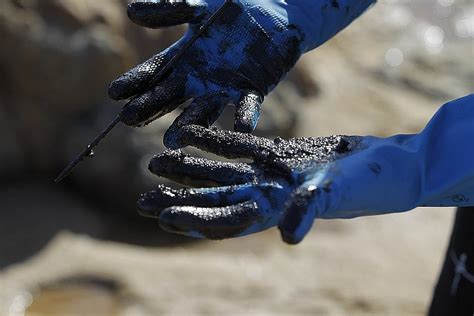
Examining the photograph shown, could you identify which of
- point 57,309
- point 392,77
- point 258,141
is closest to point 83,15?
point 57,309

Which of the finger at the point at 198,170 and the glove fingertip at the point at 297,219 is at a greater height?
the finger at the point at 198,170

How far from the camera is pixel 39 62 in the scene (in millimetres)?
3543

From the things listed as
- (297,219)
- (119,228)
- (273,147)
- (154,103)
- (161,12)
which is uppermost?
(161,12)

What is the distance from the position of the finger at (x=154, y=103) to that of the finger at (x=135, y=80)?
3cm

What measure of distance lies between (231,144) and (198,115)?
181 mm

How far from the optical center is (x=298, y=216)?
50.6 inches

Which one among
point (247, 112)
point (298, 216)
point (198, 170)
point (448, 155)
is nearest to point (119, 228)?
point (247, 112)

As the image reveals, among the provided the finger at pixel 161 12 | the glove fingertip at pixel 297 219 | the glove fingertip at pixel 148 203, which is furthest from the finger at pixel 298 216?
the finger at pixel 161 12

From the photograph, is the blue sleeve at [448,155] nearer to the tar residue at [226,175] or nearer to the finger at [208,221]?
the tar residue at [226,175]

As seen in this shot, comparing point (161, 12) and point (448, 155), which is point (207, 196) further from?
point (161, 12)

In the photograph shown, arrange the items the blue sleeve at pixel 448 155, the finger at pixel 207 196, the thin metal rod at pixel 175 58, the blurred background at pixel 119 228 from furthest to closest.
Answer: the blurred background at pixel 119 228
the thin metal rod at pixel 175 58
the blue sleeve at pixel 448 155
the finger at pixel 207 196

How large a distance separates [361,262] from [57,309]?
1166 millimetres

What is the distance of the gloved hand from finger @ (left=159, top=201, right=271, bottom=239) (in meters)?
0.33

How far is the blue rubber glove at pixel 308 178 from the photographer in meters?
1.32
